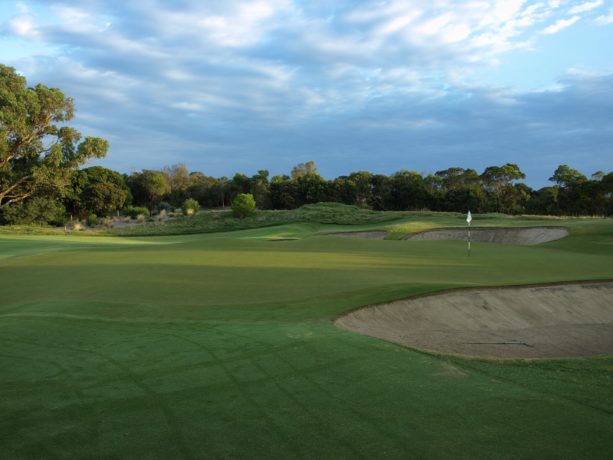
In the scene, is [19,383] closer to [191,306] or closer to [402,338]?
[191,306]

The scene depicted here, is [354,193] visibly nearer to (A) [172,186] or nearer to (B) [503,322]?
(A) [172,186]

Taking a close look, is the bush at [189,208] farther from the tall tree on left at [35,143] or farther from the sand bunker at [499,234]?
the sand bunker at [499,234]

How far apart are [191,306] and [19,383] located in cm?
548

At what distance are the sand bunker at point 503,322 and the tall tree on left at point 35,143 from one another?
5105 cm

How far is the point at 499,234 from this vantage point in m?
39.0

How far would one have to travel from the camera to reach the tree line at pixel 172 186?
53.8m

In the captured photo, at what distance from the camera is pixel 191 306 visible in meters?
11.5

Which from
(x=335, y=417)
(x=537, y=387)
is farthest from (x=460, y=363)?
(x=335, y=417)

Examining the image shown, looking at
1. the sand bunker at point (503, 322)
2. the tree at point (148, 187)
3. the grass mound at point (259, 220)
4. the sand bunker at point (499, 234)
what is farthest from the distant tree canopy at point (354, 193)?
the sand bunker at point (503, 322)

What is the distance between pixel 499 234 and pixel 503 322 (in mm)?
28923

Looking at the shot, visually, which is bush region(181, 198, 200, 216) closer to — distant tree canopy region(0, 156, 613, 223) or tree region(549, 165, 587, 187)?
distant tree canopy region(0, 156, 613, 223)

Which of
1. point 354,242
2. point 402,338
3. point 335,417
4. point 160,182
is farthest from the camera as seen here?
point 160,182

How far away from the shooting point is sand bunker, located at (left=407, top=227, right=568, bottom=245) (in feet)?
118

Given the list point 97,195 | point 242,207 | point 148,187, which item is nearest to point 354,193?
point 242,207
